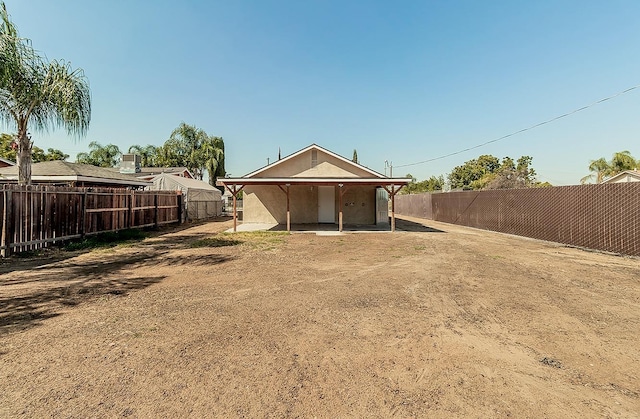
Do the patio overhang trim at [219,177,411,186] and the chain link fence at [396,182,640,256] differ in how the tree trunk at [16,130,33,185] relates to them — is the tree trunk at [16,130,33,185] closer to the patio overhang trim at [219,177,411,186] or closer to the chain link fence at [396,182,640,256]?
the patio overhang trim at [219,177,411,186]

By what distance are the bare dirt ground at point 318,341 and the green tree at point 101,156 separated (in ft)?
149

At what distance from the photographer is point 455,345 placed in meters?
3.36

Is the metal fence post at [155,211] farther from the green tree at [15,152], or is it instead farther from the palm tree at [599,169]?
the palm tree at [599,169]

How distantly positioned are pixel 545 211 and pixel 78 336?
45.9 feet

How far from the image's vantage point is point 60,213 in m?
9.16

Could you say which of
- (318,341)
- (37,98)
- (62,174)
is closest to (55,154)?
(62,174)

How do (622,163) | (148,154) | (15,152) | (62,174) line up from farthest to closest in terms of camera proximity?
(148,154)
(15,152)
(622,163)
(62,174)

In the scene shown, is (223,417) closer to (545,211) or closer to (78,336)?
(78,336)

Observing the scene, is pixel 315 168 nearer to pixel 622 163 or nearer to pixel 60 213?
pixel 60 213

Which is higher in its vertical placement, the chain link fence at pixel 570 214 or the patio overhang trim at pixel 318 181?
the patio overhang trim at pixel 318 181

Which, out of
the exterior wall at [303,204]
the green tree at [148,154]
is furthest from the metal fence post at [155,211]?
the green tree at [148,154]

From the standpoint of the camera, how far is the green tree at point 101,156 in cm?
4297

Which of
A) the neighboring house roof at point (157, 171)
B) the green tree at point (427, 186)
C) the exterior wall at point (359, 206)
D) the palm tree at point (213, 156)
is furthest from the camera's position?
the green tree at point (427, 186)

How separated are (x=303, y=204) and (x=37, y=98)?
1196cm
